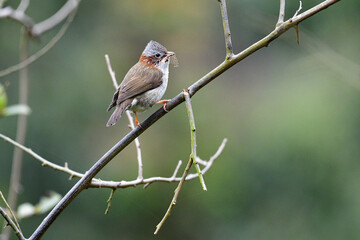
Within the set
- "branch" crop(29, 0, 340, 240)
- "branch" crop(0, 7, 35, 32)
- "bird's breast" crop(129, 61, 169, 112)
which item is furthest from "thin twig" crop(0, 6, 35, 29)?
"branch" crop(29, 0, 340, 240)

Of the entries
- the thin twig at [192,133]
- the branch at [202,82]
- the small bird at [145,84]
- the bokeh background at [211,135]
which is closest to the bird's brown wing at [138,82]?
the small bird at [145,84]

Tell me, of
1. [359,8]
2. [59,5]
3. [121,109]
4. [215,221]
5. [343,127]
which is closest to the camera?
[121,109]

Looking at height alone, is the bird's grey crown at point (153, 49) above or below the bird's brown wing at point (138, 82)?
above

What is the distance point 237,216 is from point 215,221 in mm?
489

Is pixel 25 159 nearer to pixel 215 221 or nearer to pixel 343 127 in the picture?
pixel 215 221

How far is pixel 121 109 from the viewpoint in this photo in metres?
2.98

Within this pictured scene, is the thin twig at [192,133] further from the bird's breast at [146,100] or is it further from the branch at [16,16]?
the branch at [16,16]

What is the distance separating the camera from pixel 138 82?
10.3 ft

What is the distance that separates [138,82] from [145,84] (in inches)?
1.8

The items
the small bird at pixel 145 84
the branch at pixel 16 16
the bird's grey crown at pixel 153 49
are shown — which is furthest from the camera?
the bird's grey crown at pixel 153 49

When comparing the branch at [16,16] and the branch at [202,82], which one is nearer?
the branch at [202,82]

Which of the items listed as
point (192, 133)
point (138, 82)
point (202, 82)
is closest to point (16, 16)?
point (138, 82)

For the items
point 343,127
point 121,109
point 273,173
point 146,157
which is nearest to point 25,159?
point 146,157

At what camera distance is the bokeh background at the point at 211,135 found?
29.0 feet
